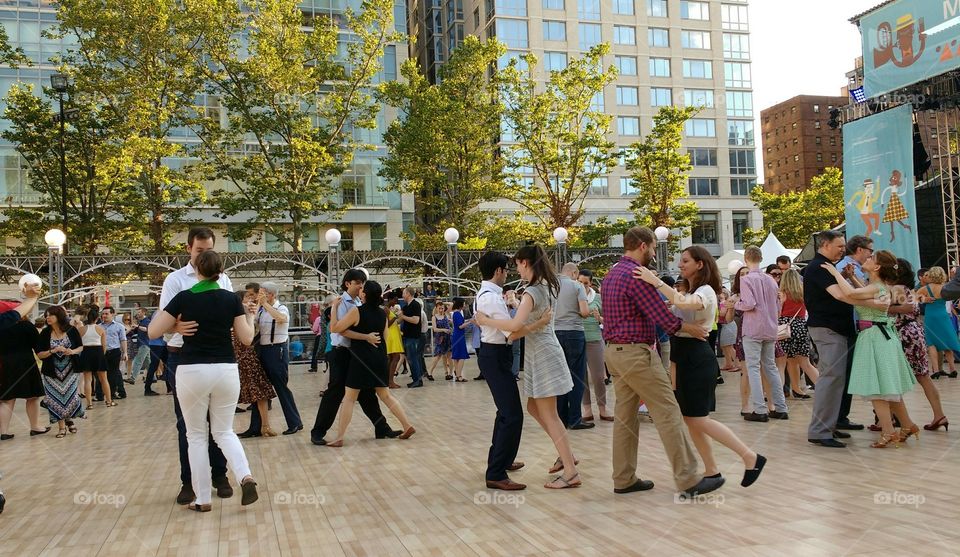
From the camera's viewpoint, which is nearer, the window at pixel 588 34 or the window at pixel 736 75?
the window at pixel 588 34

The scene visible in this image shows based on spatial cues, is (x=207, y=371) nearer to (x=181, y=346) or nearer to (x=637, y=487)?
(x=181, y=346)

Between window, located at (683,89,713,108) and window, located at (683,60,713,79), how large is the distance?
117cm

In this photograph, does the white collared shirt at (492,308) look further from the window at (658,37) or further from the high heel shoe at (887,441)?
the window at (658,37)

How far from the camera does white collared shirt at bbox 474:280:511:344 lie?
18.2 ft

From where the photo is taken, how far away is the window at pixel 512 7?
179 ft

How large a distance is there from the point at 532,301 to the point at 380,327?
9.63 feet

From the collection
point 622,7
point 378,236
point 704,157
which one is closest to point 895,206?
point 378,236

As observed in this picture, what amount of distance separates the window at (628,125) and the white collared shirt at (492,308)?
52927 millimetres

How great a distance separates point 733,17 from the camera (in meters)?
59.8

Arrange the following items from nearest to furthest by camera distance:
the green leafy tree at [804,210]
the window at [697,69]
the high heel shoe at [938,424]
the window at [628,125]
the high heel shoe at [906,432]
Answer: the high heel shoe at [906,432], the high heel shoe at [938,424], the green leafy tree at [804,210], the window at [628,125], the window at [697,69]

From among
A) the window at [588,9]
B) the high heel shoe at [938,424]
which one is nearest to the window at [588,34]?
the window at [588,9]

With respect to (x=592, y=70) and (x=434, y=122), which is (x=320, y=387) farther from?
(x=592, y=70)

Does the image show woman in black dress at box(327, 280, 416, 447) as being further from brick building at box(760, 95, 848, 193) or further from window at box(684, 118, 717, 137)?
brick building at box(760, 95, 848, 193)

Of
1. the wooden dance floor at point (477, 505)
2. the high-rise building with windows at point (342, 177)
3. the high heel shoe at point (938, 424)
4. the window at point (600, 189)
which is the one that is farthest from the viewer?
the window at point (600, 189)
